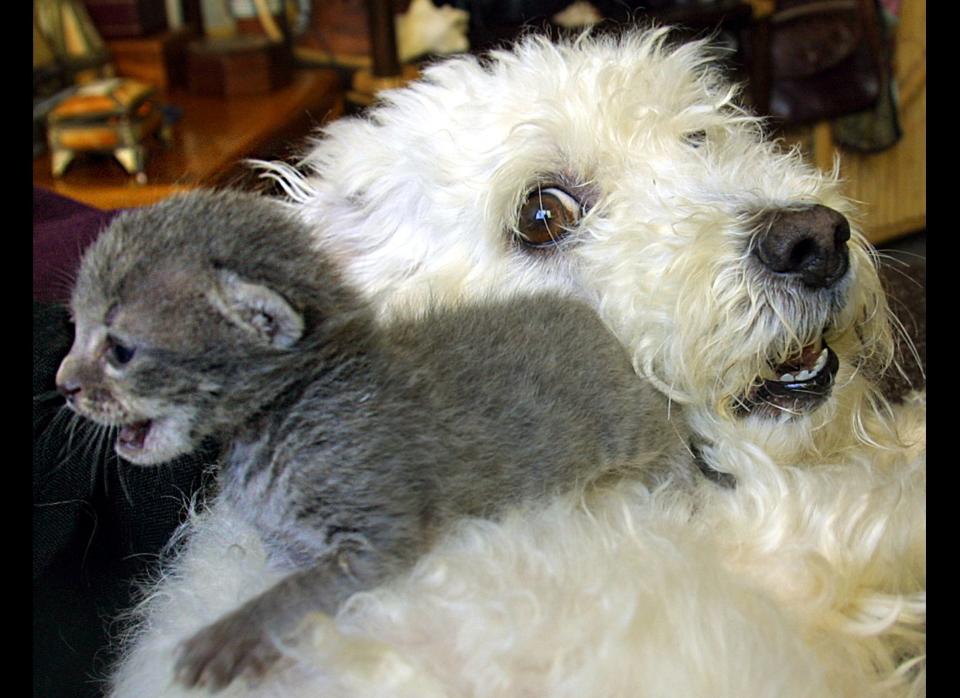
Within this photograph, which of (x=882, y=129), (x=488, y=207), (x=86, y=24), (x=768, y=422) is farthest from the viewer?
(x=882, y=129)

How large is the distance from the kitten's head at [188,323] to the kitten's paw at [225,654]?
0.13 meters

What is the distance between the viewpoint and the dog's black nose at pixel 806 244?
830 millimetres

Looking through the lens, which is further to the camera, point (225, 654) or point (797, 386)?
point (797, 386)

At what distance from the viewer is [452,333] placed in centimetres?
77

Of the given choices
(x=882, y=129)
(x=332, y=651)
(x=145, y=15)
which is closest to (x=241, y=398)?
(x=332, y=651)

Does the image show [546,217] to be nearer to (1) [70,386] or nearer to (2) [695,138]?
(2) [695,138]

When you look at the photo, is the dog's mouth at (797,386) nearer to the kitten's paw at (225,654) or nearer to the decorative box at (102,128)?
the kitten's paw at (225,654)

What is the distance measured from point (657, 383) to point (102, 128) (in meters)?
1.82

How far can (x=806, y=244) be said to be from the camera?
2.74 ft

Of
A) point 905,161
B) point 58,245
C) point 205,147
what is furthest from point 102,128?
point 905,161

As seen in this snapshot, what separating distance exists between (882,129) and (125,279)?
331cm

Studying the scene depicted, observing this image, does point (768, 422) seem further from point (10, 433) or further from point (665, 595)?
point (10, 433)

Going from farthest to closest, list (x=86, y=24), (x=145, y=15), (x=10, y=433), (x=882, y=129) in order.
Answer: (x=882, y=129) → (x=145, y=15) → (x=86, y=24) → (x=10, y=433)

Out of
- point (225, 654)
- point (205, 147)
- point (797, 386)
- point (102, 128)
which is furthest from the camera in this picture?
point (205, 147)
